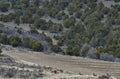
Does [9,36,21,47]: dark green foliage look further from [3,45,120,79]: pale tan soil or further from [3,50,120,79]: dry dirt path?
[3,50,120,79]: dry dirt path

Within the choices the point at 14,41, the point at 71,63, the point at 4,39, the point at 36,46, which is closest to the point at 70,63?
the point at 71,63

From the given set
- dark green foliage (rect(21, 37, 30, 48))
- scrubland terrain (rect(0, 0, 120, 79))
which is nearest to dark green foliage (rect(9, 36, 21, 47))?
scrubland terrain (rect(0, 0, 120, 79))

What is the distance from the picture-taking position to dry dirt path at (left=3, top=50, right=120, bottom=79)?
1387 inches

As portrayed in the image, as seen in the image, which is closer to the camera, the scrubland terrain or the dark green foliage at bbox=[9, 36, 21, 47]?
the scrubland terrain

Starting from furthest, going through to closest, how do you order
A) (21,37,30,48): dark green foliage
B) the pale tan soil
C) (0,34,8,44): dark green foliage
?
(0,34,8,44): dark green foliage, (21,37,30,48): dark green foliage, the pale tan soil

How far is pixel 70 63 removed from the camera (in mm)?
37562

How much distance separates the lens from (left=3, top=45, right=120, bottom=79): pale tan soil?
35156 millimetres

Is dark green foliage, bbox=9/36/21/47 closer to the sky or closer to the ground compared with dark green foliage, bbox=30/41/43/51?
closer to the sky

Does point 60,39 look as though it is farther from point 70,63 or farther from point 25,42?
point 70,63

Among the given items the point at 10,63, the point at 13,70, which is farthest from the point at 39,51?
the point at 13,70

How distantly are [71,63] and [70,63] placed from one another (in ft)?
0.40

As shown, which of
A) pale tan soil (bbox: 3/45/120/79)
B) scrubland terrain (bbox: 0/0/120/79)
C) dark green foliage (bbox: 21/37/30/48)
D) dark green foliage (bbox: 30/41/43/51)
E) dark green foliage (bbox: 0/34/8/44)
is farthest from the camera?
dark green foliage (bbox: 0/34/8/44)

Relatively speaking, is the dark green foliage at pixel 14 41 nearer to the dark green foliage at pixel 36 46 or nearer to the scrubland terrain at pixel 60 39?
the scrubland terrain at pixel 60 39

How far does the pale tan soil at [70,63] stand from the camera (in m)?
35.2
